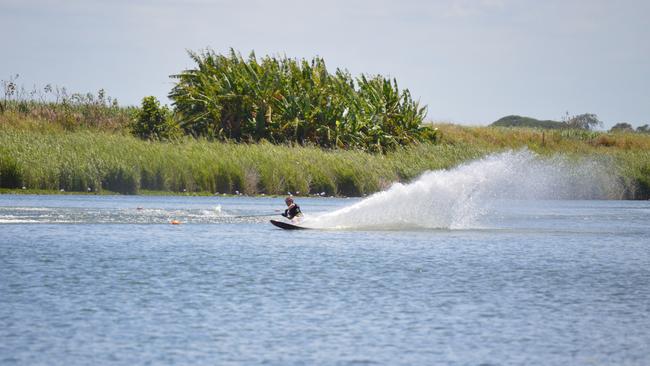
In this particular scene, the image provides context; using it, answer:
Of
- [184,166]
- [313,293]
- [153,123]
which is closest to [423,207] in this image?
[184,166]

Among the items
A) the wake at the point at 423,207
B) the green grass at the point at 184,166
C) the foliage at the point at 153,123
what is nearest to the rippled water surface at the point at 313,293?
the wake at the point at 423,207

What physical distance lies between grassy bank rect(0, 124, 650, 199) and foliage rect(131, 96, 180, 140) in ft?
28.2

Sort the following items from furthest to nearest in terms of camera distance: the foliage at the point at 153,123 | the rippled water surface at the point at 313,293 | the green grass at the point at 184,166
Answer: the foliage at the point at 153,123
the green grass at the point at 184,166
the rippled water surface at the point at 313,293

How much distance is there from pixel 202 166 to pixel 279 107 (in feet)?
68.0

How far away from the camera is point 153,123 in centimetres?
7538

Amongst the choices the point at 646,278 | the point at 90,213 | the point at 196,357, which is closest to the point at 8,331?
the point at 196,357

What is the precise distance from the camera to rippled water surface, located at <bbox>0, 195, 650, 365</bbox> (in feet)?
58.5

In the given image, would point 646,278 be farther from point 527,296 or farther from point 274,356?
point 274,356

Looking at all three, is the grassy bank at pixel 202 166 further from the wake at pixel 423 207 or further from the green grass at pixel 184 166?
the wake at pixel 423 207

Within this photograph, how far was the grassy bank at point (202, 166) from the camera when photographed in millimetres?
54750

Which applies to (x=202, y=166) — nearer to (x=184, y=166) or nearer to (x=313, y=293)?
(x=184, y=166)

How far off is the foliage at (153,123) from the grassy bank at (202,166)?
8.58 metres

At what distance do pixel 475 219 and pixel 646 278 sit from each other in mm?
20918

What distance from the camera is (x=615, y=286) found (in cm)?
2636
